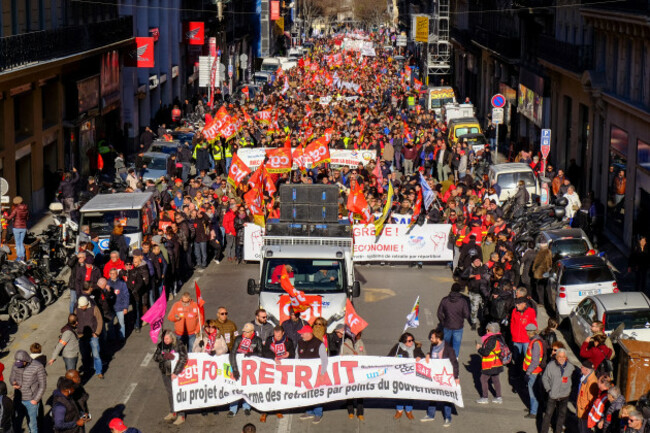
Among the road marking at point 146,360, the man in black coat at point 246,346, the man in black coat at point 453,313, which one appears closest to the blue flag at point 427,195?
the man in black coat at point 453,313

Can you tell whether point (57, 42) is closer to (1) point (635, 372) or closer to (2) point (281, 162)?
(2) point (281, 162)

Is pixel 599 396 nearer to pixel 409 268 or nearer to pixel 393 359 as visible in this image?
pixel 393 359

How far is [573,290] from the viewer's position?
23.1 metres

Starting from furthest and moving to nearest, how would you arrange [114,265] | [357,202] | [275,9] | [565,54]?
[275,9] → [565,54] → [357,202] → [114,265]

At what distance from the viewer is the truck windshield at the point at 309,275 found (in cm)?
2038

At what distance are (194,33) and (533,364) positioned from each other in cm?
5690

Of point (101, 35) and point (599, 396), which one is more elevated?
point (101, 35)

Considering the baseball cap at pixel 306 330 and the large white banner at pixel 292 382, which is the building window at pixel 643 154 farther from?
the baseball cap at pixel 306 330

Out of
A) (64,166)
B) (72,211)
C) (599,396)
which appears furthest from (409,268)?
(64,166)

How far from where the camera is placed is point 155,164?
40.0m

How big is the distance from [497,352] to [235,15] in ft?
281

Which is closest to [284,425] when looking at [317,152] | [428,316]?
[428,316]

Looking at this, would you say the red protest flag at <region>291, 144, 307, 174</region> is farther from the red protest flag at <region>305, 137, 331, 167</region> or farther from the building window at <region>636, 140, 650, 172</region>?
the building window at <region>636, 140, 650, 172</region>

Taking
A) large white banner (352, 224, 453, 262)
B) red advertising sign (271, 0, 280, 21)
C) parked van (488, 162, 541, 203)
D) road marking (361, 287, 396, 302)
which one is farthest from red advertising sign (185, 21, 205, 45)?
red advertising sign (271, 0, 280, 21)
